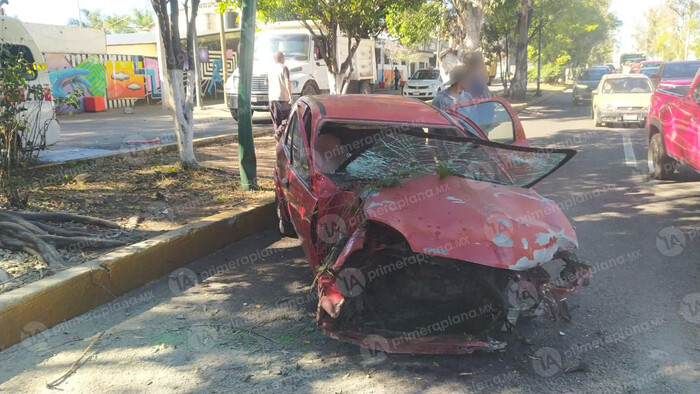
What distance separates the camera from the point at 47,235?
470cm

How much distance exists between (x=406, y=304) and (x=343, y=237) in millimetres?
635

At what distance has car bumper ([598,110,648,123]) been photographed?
14620 millimetres

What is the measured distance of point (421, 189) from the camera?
12.2 feet

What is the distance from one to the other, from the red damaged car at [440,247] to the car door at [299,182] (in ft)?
0.11

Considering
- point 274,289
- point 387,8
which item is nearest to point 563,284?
point 274,289

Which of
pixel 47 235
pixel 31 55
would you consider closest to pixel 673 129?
pixel 47 235

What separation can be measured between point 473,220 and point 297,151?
218 cm

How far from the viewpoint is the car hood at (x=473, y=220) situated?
10.3 feet

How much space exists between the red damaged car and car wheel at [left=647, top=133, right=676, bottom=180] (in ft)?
16.7

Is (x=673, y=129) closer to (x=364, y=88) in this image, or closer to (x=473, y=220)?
(x=473, y=220)

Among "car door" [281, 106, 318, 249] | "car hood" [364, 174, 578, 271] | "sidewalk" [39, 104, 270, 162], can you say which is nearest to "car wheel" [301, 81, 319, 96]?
"sidewalk" [39, 104, 270, 162]

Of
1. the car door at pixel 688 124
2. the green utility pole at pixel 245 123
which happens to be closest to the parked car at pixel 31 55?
the green utility pole at pixel 245 123

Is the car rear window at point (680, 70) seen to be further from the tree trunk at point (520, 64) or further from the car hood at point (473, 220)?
the car hood at point (473, 220)

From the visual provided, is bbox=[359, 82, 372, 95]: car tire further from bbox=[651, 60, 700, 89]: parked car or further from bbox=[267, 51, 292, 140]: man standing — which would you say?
bbox=[267, 51, 292, 140]: man standing
